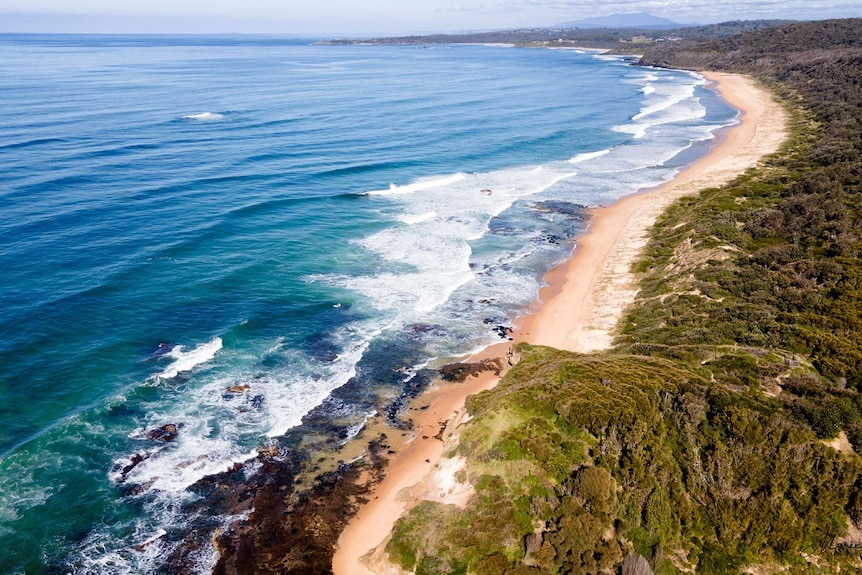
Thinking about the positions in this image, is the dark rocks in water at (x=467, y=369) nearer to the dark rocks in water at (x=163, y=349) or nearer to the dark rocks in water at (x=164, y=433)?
the dark rocks in water at (x=164, y=433)

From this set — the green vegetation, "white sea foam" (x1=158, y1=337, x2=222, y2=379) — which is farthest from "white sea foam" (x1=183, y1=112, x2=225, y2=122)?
the green vegetation

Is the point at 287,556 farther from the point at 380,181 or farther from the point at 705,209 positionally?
the point at 380,181

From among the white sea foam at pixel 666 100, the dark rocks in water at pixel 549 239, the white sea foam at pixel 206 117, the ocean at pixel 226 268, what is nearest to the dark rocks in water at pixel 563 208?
the ocean at pixel 226 268

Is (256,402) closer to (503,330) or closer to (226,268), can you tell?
(503,330)

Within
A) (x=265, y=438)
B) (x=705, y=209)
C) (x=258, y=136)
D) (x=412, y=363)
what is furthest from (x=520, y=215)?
(x=258, y=136)

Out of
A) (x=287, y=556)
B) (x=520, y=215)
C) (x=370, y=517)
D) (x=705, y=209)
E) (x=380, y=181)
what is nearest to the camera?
(x=287, y=556)

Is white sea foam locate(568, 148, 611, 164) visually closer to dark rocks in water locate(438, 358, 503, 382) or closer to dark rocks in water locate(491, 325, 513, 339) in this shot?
dark rocks in water locate(491, 325, 513, 339)

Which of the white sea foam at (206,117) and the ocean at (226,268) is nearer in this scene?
the ocean at (226,268)

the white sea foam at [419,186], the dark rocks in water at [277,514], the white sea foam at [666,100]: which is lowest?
the dark rocks in water at [277,514]
